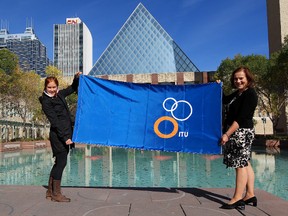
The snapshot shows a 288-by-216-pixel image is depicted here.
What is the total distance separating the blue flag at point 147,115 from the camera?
5688mm

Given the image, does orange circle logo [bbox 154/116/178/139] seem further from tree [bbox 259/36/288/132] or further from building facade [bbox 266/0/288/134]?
building facade [bbox 266/0/288/134]

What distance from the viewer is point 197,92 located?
580 centimetres

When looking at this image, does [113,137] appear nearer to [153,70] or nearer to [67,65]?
[153,70]

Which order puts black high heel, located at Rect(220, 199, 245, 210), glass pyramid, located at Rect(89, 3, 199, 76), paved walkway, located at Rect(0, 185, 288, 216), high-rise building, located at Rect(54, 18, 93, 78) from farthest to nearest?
high-rise building, located at Rect(54, 18, 93, 78), glass pyramid, located at Rect(89, 3, 199, 76), black high heel, located at Rect(220, 199, 245, 210), paved walkway, located at Rect(0, 185, 288, 216)

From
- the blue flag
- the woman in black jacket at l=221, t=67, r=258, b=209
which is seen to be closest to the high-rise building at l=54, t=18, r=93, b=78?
the blue flag

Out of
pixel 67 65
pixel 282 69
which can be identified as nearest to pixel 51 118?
pixel 282 69

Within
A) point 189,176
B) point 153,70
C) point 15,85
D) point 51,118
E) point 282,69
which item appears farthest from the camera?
point 153,70

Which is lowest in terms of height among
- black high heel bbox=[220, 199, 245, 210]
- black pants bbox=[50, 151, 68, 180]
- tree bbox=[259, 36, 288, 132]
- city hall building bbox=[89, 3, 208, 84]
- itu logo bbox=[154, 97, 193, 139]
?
black high heel bbox=[220, 199, 245, 210]

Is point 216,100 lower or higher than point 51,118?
higher

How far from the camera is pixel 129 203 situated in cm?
→ 480

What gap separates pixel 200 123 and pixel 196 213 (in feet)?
6.42

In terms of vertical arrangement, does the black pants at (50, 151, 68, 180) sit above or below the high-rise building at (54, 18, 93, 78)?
below

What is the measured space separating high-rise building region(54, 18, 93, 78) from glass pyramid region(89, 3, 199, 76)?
102 m

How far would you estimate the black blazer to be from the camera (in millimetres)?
5109
